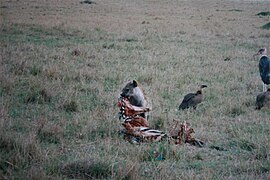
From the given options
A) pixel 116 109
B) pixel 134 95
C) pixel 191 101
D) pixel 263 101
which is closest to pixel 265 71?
pixel 263 101

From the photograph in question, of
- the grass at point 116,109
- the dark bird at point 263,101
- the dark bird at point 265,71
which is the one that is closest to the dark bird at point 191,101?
the grass at point 116,109

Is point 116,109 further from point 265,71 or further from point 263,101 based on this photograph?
point 265,71

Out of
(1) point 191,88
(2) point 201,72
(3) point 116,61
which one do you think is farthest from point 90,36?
(1) point 191,88

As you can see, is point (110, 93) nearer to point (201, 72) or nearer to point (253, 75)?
point (201, 72)

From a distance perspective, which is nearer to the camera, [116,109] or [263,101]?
[116,109]

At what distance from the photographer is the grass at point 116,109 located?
5168 mm

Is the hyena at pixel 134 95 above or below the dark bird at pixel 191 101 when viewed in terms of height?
above

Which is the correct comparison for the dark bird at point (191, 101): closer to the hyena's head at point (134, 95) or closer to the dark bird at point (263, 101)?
the dark bird at point (263, 101)

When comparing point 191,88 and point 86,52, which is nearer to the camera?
point 191,88

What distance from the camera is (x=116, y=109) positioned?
26.9 feet

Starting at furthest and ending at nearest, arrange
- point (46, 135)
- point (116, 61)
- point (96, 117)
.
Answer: point (116, 61) < point (96, 117) < point (46, 135)

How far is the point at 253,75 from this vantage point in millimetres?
12281

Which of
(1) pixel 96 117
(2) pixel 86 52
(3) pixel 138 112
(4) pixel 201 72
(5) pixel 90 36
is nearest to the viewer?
(3) pixel 138 112

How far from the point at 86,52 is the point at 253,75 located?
5713mm
